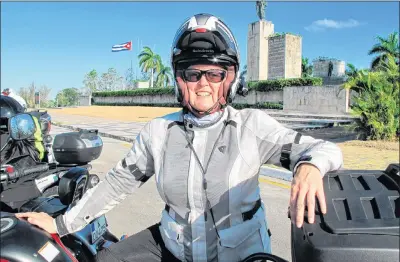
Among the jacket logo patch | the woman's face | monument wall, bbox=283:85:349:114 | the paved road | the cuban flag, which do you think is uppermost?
the cuban flag

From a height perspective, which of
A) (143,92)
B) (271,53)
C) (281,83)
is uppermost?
(271,53)

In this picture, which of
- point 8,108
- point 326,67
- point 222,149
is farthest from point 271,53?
point 222,149

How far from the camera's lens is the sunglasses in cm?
175

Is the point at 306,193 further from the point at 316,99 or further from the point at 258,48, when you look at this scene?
the point at 258,48

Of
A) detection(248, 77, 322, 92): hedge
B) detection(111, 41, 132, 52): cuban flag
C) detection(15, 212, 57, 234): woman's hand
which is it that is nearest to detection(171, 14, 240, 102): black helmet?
detection(15, 212, 57, 234): woman's hand

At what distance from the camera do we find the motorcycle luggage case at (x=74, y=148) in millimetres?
2906

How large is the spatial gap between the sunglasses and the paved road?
241cm

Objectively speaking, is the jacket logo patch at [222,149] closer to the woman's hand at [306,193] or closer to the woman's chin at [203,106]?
the woman's chin at [203,106]

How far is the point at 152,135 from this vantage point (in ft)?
5.90

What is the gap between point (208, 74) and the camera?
5.75 feet

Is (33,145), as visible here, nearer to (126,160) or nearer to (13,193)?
(13,193)

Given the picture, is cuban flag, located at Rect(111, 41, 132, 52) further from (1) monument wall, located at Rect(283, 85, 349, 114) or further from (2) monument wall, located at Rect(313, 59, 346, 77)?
(1) monument wall, located at Rect(283, 85, 349, 114)

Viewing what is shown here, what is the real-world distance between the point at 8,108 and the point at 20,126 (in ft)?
1.93

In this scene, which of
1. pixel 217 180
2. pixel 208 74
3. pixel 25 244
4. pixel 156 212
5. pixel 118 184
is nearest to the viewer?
pixel 25 244
